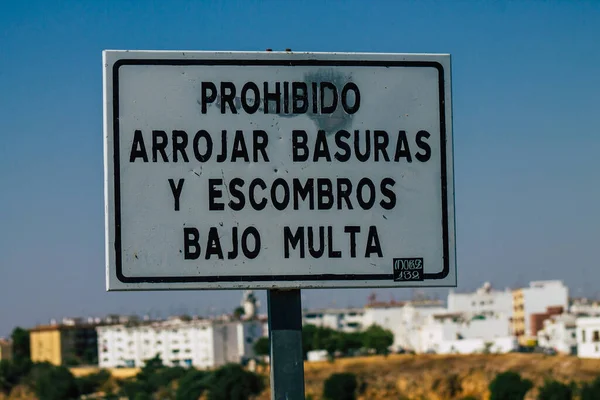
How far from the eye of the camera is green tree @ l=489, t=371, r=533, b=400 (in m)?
80.7

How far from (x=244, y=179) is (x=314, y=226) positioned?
278mm

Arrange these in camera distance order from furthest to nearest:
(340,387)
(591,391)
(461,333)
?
(461,333) < (340,387) < (591,391)

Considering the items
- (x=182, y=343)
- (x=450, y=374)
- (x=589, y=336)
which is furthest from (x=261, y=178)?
(x=182, y=343)

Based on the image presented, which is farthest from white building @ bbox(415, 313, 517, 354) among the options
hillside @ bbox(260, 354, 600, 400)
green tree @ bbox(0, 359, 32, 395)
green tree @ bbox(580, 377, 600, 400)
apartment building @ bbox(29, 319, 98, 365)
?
apartment building @ bbox(29, 319, 98, 365)

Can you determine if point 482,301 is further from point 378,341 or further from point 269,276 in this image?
point 269,276

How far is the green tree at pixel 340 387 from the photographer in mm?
87938

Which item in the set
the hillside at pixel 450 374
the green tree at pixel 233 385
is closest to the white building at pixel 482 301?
the hillside at pixel 450 374

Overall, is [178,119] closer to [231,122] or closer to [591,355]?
[231,122]

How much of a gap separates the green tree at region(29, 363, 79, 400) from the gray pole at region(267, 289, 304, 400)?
314 feet

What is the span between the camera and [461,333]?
369 ft

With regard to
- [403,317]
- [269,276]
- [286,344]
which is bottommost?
[403,317]

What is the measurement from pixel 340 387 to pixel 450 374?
10.9 metres

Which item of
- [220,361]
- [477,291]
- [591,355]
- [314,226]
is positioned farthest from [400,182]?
[477,291]

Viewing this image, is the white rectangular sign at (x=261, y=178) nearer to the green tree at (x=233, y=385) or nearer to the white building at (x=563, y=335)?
the green tree at (x=233, y=385)
